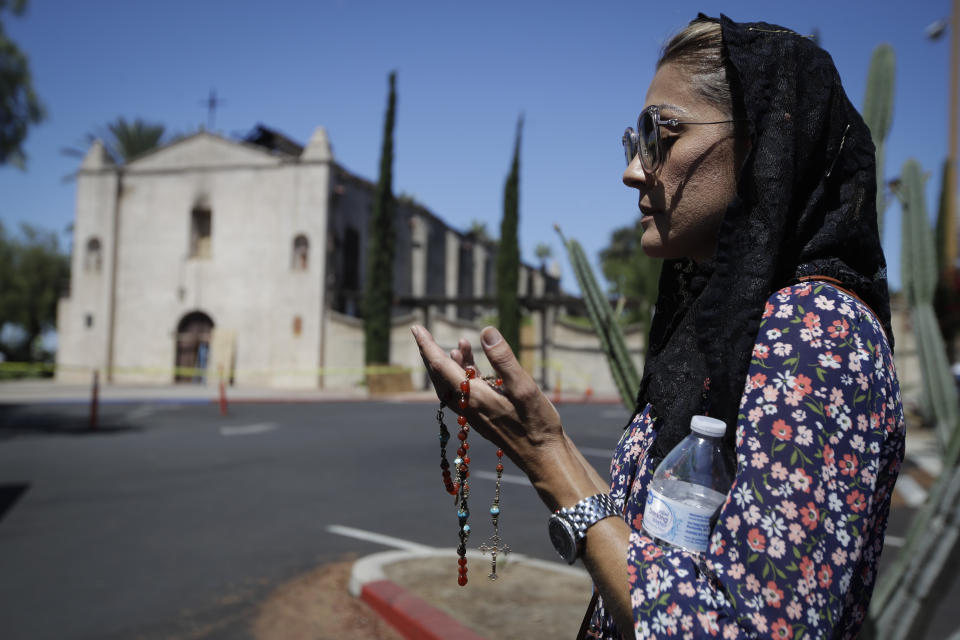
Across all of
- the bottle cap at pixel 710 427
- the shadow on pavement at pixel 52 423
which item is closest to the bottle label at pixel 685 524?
the bottle cap at pixel 710 427

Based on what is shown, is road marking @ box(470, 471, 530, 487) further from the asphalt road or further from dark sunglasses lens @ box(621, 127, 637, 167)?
dark sunglasses lens @ box(621, 127, 637, 167)

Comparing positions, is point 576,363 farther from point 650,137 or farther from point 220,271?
point 650,137

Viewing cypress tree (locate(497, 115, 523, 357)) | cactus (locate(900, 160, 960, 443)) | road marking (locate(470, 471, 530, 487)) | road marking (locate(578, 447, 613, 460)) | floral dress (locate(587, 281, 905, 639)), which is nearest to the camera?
floral dress (locate(587, 281, 905, 639))

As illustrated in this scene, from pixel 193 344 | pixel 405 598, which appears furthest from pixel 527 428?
pixel 193 344

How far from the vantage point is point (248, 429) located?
1368 centimetres

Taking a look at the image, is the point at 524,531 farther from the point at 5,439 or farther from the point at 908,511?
the point at 5,439

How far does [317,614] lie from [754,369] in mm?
4263

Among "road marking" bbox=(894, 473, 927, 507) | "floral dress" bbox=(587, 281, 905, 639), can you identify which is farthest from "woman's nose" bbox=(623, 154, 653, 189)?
"road marking" bbox=(894, 473, 927, 507)

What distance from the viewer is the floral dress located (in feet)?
3.31

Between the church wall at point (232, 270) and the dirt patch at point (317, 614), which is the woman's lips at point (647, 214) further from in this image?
the church wall at point (232, 270)

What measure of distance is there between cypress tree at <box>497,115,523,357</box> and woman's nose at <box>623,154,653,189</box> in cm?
2172

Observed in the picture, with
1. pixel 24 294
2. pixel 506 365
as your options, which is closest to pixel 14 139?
pixel 506 365

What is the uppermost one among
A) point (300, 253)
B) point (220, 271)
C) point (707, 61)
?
point (300, 253)

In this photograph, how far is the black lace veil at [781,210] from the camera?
1171mm
